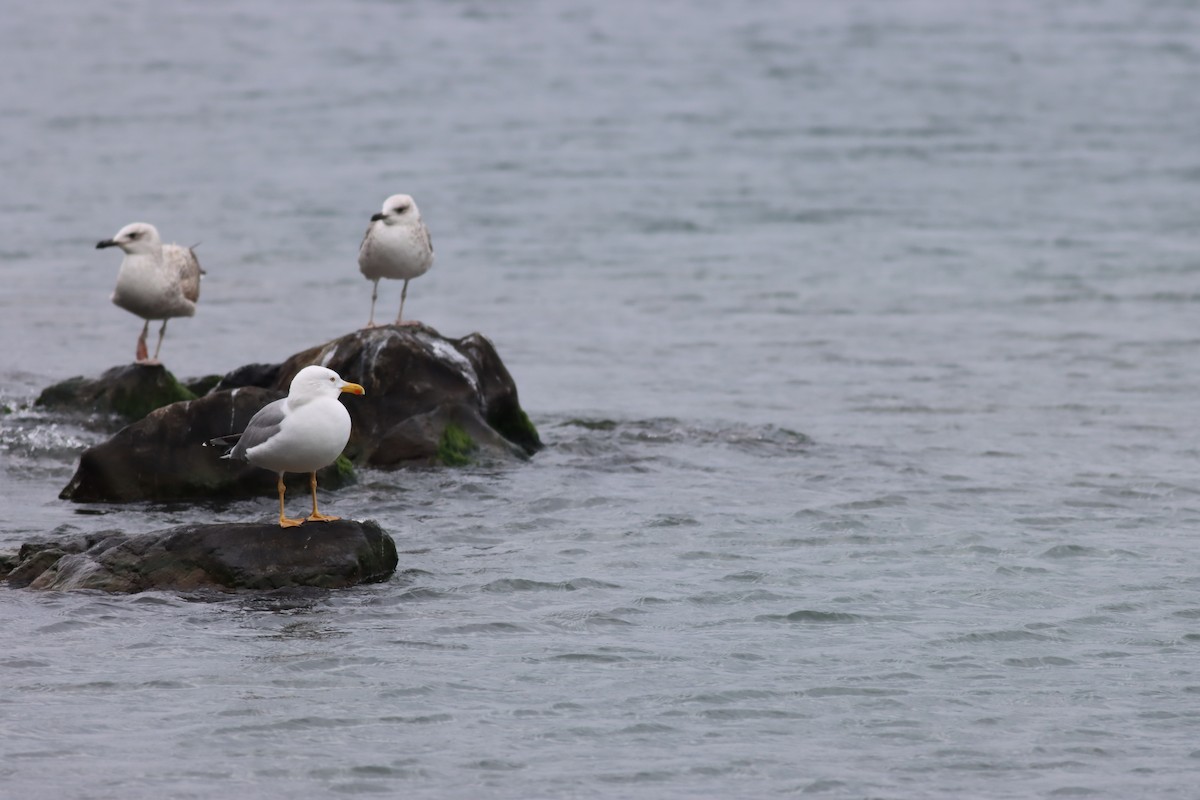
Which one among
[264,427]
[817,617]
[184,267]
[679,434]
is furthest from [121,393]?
[817,617]

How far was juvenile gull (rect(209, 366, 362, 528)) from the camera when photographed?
9.54 m

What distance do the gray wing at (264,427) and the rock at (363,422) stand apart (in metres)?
2.04

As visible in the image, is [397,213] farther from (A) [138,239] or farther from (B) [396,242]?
(A) [138,239]

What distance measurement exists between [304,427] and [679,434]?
545 centimetres

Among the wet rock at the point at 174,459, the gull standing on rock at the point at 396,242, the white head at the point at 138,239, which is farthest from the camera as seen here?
the white head at the point at 138,239

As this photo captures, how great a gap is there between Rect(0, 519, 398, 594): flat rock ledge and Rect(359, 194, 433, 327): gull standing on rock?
149 inches

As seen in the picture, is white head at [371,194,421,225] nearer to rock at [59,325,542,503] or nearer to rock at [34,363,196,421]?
rock at [59,325,542,503]

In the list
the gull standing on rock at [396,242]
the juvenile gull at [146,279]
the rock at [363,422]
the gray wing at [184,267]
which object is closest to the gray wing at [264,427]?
the rock at [363,422]

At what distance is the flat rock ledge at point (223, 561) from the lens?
975 centimetres

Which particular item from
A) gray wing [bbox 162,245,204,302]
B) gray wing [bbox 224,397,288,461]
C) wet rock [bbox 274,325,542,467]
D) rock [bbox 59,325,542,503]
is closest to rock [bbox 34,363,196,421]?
rock [bbox 59,325,542,503]

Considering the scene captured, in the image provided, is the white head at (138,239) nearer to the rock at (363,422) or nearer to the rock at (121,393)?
the rock at (121,393)

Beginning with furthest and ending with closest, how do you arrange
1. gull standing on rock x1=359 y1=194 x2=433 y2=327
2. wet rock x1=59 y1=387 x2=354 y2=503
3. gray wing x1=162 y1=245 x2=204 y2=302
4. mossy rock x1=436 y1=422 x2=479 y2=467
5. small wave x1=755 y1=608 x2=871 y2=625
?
gray wing x1=162 y1=245 x2=204 y2=302 < gull standing on rock x1=359 y1=194 x2=433 y2=327 < mossy rock x1=436 y1=422 x2=479 y2=467 < wet rock x1=59 y1=387 x2=354 y2=503 < small wave x1=755 y1=608 x2=871 y2=625

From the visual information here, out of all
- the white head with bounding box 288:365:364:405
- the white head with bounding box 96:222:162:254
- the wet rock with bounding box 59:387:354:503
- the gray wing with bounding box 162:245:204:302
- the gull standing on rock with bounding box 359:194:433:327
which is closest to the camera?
the white head with bounding box 288:365:364:405

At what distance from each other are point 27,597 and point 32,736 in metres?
2.05
